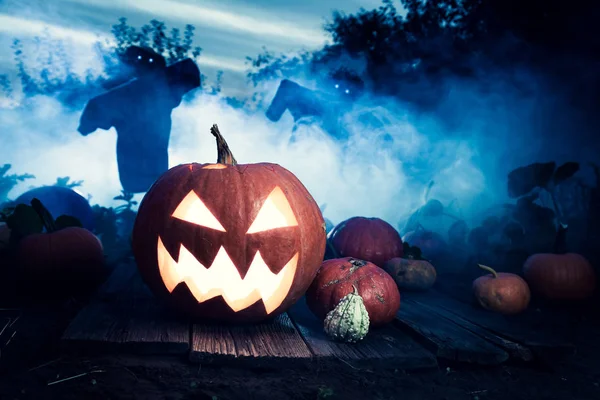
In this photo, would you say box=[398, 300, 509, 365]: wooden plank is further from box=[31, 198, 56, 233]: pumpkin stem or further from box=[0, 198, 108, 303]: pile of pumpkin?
box=[31, 198, 56, 233]: pumpkin stem

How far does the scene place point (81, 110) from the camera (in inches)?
244

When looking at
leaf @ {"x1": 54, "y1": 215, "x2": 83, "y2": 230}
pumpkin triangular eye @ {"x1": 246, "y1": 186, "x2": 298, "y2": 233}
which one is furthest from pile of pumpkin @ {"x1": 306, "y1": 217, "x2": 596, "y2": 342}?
leaf @ {"x1": 54, "y1": 215, "x2": 83, "y2": 230}

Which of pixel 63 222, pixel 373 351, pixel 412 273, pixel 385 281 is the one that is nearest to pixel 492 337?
pixel 385 281

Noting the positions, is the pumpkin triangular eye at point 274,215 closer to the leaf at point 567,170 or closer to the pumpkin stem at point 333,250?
the pumpkin stem at point 333,250

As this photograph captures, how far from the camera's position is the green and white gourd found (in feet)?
8.04

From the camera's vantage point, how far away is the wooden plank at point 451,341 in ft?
7.97

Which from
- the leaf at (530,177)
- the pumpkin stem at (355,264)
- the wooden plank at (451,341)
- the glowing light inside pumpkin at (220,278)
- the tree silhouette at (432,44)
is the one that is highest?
the tree silhouette at (432,44)

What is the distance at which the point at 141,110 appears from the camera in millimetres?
6270

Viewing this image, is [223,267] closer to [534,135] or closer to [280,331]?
[280,331]

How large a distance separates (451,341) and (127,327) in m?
1.72

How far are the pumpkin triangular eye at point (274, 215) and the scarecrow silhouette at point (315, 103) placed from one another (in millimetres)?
4178

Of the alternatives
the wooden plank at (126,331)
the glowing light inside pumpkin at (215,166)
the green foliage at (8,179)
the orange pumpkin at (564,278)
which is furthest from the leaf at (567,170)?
the green foliage at (8,179)

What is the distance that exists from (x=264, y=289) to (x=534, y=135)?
468 centimetres

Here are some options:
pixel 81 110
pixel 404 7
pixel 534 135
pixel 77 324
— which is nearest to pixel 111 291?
pixel 77 324
